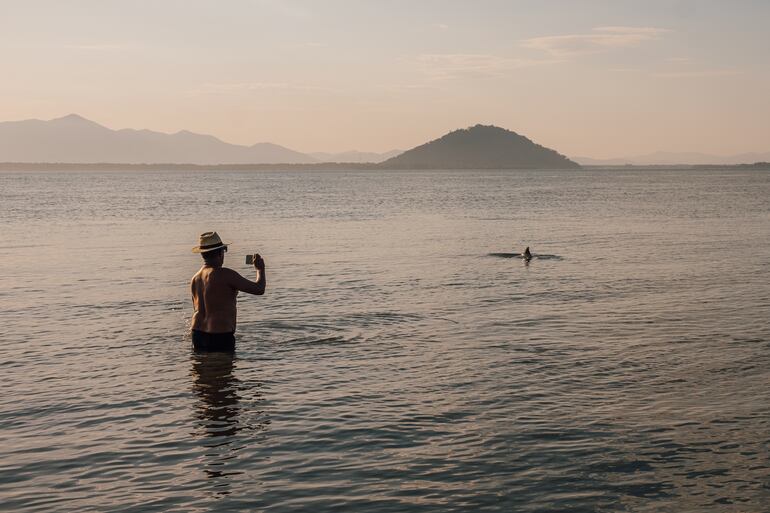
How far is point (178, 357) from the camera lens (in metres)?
16.7

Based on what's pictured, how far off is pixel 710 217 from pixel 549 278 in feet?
141

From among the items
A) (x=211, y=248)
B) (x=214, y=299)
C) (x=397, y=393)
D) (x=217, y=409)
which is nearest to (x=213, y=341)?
(x=214, y=299)

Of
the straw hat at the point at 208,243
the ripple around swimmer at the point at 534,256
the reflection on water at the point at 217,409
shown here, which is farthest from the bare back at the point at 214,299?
the ripple around swimmer at the point at 534,256

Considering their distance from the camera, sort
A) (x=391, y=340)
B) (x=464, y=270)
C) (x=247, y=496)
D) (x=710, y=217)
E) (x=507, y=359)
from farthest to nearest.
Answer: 1. (x=710, y=217)
2. (x=464, y=270)
3. (x=391, y=340)
4. (x=507, y=359)
5. (x=247, y=496)

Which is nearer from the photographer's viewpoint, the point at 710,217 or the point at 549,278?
the point at 549,278

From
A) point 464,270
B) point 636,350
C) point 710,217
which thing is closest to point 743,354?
point 636,350

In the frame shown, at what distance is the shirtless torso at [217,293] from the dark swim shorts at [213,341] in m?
0.09

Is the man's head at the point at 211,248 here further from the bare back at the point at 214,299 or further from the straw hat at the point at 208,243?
the bare back at the point at 214,299

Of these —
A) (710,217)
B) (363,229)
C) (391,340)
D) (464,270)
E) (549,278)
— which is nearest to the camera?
(391,340)

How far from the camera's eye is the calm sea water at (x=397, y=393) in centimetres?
976

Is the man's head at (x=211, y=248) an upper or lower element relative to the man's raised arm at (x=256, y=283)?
upper

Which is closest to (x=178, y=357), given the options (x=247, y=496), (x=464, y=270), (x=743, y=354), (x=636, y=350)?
(x=247, y=496)

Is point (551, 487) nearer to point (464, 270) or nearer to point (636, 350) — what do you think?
point (636, 350)

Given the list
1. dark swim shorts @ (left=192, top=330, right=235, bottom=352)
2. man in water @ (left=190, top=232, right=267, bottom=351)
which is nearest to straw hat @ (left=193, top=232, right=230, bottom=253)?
man in water @ (left=190, top=232, right=267, bottom=351)
